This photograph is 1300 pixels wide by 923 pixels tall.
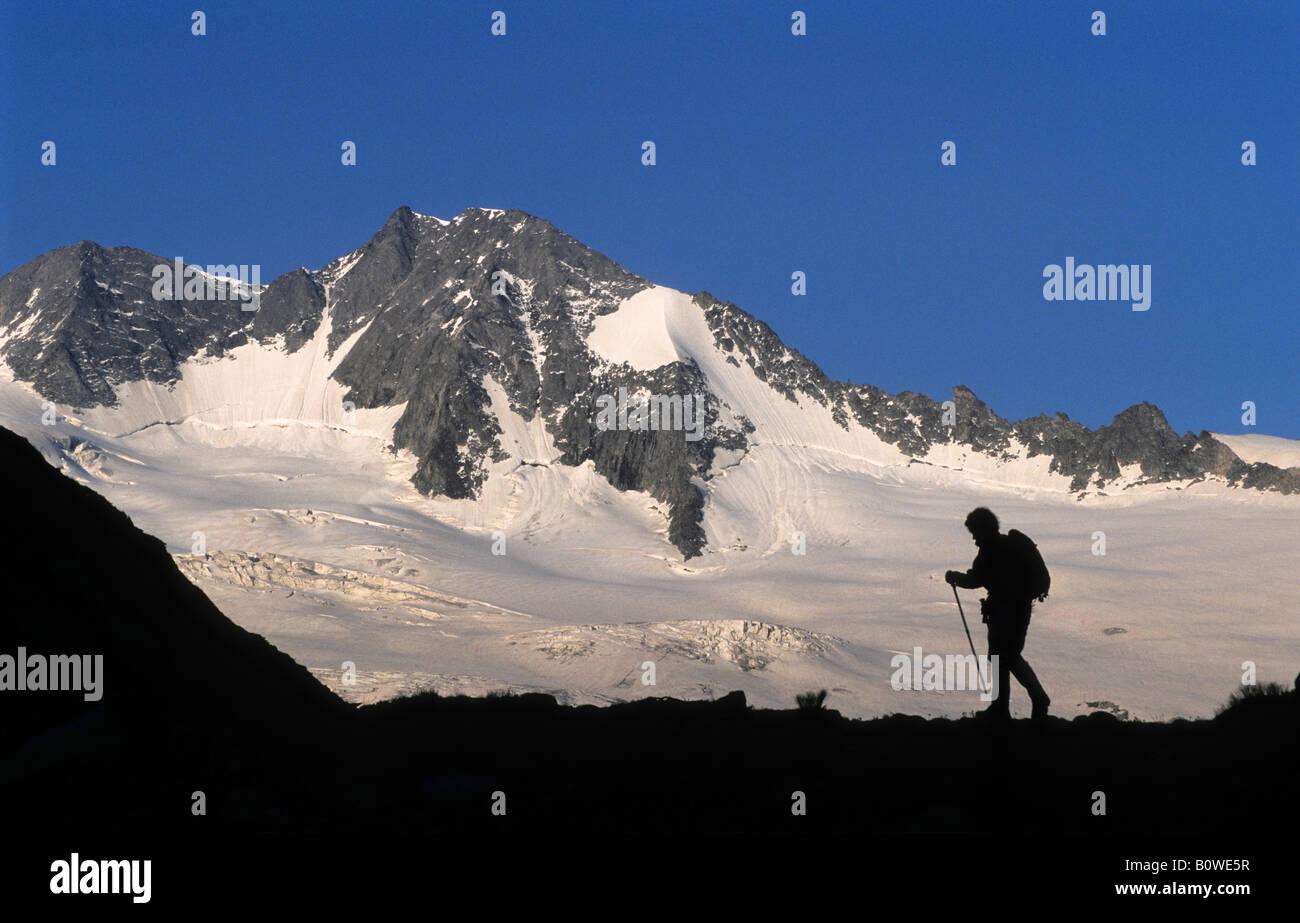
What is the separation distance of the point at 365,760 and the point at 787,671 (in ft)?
606

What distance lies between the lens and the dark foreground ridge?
11.6 metres

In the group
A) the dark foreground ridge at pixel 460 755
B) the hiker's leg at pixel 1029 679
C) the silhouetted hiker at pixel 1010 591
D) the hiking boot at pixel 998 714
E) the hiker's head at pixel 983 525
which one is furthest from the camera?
the hiker's head at pixel 983 525

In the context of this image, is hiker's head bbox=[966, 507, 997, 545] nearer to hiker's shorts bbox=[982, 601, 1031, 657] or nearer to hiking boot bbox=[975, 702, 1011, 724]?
hiker's shorts bbox=[982, 601, 1031, 657]

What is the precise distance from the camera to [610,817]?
39.6 feet

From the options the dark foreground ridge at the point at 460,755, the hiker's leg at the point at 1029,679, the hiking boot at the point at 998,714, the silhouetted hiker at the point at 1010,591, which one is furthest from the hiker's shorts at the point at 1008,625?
the dark foreground ridge at the point at 460,755

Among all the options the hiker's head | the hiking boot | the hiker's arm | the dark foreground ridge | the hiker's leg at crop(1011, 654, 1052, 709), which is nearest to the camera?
the dark foreground ridge

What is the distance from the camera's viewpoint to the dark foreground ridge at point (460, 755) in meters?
11.6

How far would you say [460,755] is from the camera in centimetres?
1430

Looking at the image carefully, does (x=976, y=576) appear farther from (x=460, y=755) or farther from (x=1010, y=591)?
(x=460, y=755)

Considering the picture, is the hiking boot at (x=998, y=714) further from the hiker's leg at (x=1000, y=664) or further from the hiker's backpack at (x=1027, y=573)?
the hiker's backpack at (x=1027, y=573)

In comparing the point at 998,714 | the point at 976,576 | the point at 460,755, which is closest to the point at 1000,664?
the point at 998,714

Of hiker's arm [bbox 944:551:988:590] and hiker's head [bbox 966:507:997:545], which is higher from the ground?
hiker's head [bbox 966:507:997:545]

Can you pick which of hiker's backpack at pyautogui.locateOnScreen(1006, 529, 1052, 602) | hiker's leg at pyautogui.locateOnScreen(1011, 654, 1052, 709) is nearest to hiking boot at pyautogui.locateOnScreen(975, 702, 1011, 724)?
hiker's leg at pyautogui.locateOnScreen(1011, 654, 1052, 709)

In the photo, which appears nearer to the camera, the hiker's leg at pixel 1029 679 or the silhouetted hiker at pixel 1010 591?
the hiker's leg at pixel 1029 679
